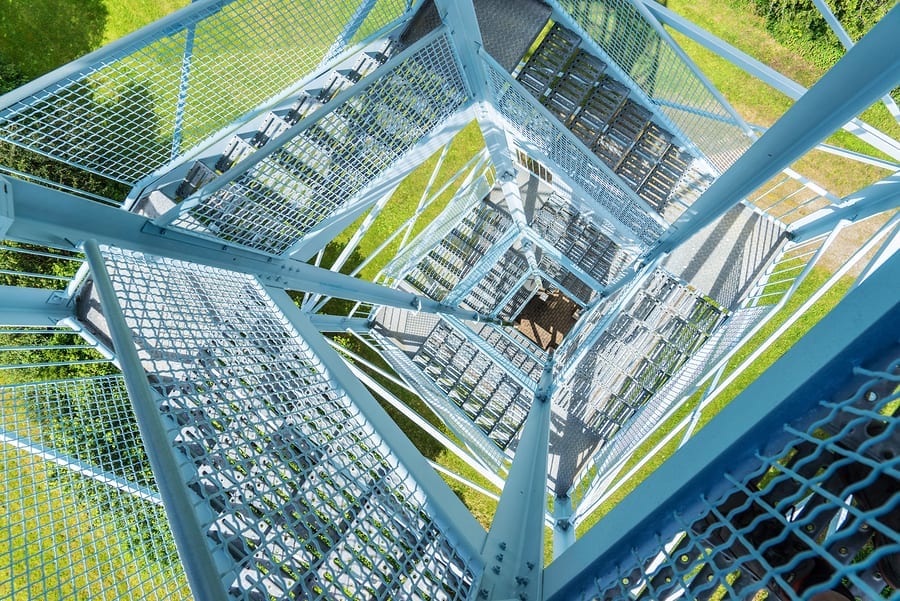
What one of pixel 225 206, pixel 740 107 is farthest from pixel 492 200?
pixel 225 206

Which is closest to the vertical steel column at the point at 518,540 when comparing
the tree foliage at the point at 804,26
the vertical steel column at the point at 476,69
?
the vertical steel column at the point at 476,69

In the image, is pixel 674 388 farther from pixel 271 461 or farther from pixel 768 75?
pixel 271 461

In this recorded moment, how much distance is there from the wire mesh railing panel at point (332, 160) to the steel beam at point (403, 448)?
51cm

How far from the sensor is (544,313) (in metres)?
8.38

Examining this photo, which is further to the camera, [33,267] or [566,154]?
[33,267]

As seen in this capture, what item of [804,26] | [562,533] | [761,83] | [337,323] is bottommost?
[562,533]

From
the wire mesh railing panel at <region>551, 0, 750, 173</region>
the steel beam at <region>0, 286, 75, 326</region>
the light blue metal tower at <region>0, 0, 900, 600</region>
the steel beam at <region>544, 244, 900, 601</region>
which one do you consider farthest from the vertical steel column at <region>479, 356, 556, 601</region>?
the wire mesh railing panel at <region>551, 0, 750, 173</region>

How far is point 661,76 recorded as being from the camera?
577cm

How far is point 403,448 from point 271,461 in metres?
0.67

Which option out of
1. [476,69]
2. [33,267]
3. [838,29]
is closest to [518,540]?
[476,69]

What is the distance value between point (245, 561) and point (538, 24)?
569 cm

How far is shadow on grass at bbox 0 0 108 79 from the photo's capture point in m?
7.95

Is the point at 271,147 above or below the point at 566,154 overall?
below

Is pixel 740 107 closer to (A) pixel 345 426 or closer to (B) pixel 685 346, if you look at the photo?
(B) pixel 685 346
